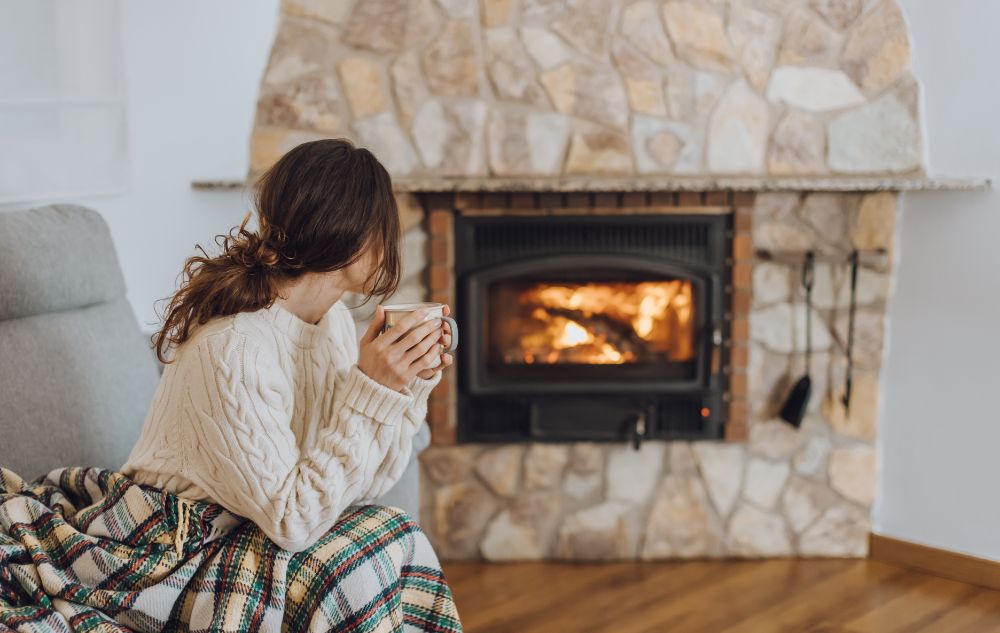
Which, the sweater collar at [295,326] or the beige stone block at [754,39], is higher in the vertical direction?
the beige stone block at [754,39]

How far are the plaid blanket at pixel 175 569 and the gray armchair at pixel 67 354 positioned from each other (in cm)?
34

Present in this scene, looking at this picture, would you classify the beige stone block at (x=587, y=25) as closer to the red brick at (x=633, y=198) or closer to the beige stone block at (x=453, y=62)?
the beige stone block at (x=453, y=62)

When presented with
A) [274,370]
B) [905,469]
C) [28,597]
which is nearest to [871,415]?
[905,469]

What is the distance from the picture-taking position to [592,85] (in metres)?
2.61

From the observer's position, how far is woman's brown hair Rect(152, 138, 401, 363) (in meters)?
1.41

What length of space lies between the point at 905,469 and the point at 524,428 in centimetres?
101

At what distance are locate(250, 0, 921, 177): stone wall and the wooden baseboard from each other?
98 cm

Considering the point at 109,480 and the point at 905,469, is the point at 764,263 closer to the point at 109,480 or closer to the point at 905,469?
the point at 905,469

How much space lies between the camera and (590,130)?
8.59ft

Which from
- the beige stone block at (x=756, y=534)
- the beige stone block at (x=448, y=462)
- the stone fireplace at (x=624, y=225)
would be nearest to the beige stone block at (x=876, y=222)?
the stone fireplace at (x=624, y=225)

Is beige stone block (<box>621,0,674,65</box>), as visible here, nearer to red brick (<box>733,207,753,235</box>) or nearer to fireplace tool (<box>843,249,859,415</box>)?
red brick (<box>733,207,753,235</box>)

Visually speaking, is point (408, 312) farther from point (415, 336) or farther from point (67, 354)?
point (67, 354)

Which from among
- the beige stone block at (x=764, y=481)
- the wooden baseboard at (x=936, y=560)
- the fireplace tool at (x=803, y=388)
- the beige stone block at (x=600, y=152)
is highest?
the beige stone block at (x=600, y=152)

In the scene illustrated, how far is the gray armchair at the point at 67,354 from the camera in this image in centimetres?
178
